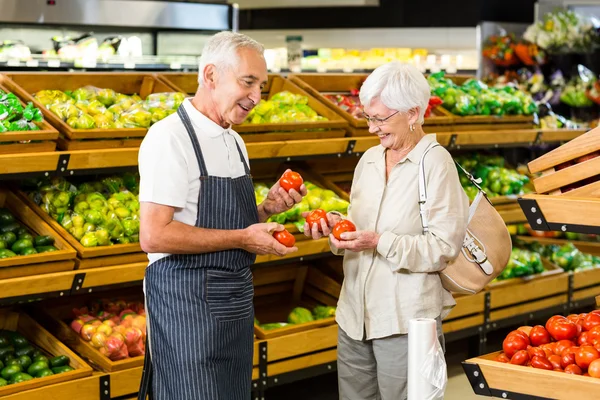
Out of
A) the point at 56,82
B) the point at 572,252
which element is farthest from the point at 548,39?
the point at 56,82

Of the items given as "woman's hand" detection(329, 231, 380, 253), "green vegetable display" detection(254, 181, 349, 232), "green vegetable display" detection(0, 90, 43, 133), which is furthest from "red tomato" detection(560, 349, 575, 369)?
"green vegetable display" detection(0, 90, 43, 133)

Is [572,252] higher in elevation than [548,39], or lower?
lower

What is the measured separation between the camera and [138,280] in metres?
4.10

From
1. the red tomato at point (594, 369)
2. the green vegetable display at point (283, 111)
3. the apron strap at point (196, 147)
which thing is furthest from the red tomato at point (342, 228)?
the green vegetable display at point (283, 111)

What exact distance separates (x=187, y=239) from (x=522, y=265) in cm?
368

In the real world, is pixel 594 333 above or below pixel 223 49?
below

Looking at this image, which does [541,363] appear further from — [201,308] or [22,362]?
[22,362]

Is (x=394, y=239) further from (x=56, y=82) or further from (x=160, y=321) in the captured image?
(x=56, y=82)

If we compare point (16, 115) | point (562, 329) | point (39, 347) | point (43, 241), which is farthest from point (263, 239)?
point (39, 347)

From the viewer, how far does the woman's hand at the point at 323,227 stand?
325 cm

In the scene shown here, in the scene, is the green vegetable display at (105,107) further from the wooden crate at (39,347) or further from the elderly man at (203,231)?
the elderly man at (203,231)

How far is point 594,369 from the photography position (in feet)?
8.13

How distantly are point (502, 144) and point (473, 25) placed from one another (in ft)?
11.3

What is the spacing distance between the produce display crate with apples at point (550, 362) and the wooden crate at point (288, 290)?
243cm
